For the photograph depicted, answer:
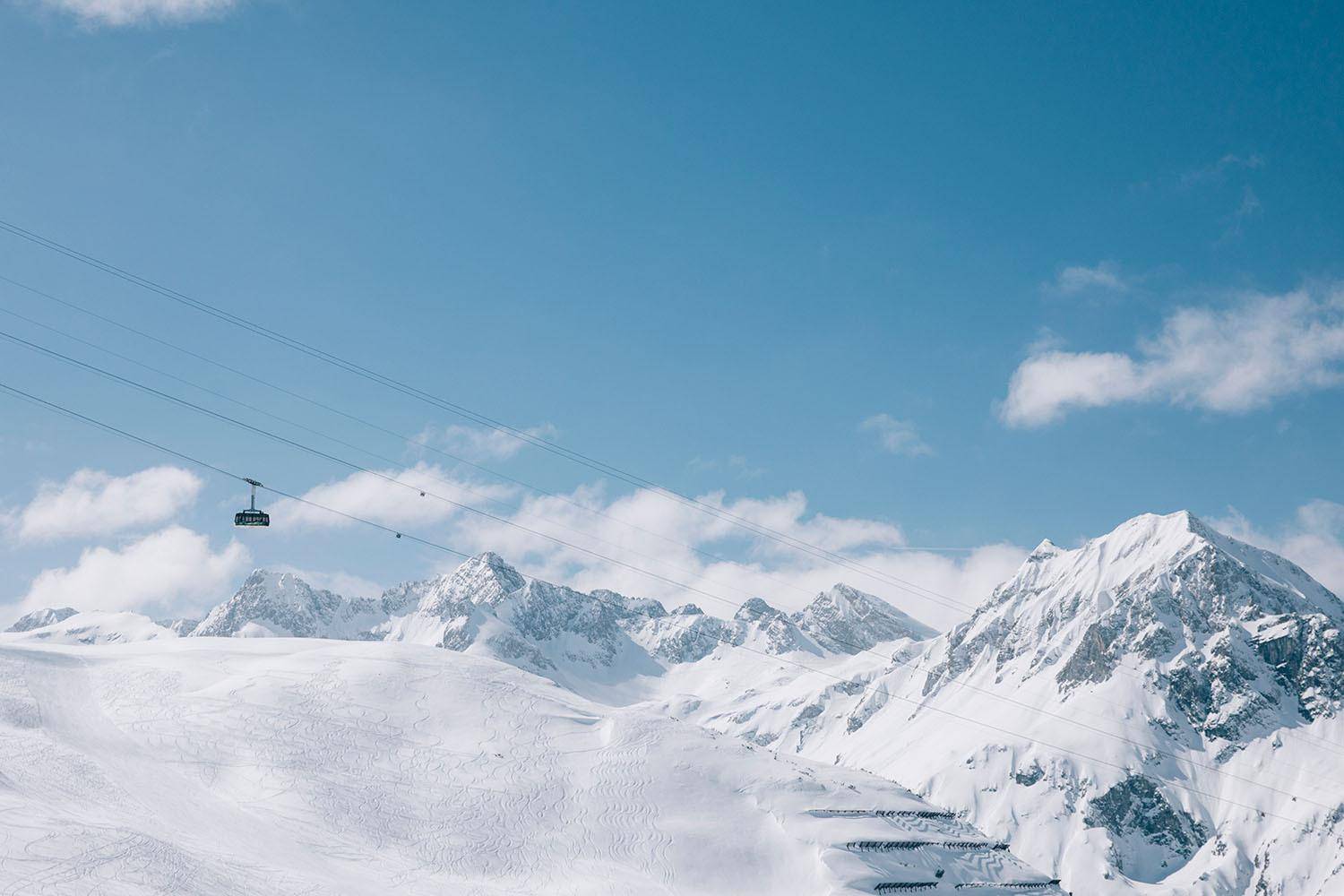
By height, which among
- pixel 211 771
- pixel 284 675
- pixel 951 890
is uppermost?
pixel 284 675

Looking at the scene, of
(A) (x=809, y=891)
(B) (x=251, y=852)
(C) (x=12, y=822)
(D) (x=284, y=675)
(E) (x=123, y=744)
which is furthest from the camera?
(D) (x=284, y=675)

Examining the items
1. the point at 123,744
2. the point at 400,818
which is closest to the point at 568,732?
the point at 400,818

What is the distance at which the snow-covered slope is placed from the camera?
298ft

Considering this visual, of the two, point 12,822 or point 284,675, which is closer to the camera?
point 12,822

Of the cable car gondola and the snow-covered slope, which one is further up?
the cable car gondola

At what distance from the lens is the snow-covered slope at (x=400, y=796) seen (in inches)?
3575

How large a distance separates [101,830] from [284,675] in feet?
169

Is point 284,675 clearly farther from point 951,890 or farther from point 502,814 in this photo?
point 951,890

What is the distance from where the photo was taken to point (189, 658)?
14438 cm

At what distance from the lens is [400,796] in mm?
113250

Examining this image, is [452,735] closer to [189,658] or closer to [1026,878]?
[189,658]

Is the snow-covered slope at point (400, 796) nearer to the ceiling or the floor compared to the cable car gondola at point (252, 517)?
nearer to the floor

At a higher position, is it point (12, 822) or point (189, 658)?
point (189, 658)

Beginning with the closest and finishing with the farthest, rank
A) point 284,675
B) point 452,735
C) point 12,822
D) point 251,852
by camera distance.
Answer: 1. point 12,822
2. point 251,852
3. point 452,735
4. point 284,675
